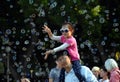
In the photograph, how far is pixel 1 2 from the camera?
1086 inches

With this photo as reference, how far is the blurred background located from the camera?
80.6 feet

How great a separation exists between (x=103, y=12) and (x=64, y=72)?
57.0ft

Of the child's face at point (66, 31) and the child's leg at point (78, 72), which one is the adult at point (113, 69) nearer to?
the child's face at point (66, 31)

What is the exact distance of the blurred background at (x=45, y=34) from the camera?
24.6 meters

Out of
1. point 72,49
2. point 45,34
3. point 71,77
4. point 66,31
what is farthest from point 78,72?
point 45,34

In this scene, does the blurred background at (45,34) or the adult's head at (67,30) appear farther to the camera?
the blurred background at (45,34)

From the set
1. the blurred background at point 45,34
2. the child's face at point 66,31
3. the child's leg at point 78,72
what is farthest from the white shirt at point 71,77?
the blurred background at point 45,34

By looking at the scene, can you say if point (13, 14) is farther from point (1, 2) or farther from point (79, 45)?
point (79, 45)

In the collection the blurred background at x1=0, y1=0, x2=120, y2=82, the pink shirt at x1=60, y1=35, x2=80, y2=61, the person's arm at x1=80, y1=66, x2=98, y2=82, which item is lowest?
the person's arm at x1=80, y1=66, x2=98, y2=82

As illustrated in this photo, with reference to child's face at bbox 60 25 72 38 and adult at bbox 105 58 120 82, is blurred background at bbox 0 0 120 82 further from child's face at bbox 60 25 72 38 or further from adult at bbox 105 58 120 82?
child's face at bbox 60 25 72 38

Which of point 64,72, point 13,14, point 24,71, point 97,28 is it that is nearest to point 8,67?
point 24,71

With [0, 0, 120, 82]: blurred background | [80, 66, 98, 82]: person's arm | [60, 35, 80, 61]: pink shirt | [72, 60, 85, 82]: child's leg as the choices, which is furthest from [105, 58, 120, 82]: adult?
[0, 0, 120, 82]: blurred background

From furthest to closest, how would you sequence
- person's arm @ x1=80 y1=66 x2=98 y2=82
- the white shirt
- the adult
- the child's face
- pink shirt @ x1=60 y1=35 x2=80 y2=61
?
the adult, the child's face, pink shirt @ x1=60 y1=35 x2=80 y2=61, the white shirt, person's arm @ x1=80 y1=66 x2=98 y2=82

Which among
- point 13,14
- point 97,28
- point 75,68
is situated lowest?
point 75,68
